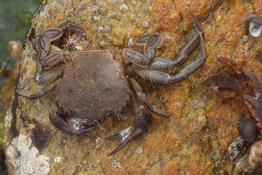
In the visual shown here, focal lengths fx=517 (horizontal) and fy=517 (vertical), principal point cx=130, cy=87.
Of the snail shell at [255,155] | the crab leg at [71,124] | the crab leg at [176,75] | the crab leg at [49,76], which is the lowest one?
the crab leg at [71,124]

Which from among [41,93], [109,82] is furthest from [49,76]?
[109,82]

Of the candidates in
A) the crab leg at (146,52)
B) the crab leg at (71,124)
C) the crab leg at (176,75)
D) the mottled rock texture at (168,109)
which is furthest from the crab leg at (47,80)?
the crab leg at (176,75)

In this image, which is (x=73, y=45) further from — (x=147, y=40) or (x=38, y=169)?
(x=38, y=169)

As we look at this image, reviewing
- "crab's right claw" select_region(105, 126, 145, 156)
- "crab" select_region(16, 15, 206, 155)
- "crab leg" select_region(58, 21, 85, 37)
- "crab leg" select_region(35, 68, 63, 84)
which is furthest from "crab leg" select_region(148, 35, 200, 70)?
"crab leg" select_region(35, 68, 63, 84)

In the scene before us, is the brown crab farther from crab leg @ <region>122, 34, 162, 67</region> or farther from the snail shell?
crab leg @ <region>122, 34, 162, 67</region>

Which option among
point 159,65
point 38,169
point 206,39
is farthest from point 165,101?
point 38,169

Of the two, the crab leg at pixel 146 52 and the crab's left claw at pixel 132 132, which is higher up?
the crab leg at pixel 146 52

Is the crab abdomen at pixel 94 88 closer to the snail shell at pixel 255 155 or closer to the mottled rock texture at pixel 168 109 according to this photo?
the mottled rock texture at pixel 168 109
